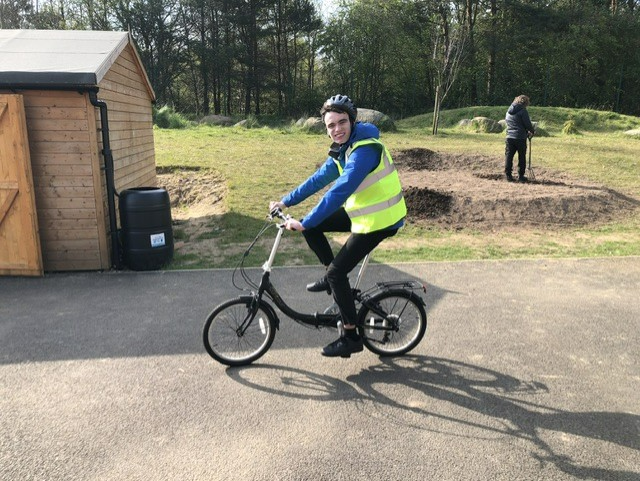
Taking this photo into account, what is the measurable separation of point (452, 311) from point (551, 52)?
42115 mm

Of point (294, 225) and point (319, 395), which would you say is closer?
point (294, 225)

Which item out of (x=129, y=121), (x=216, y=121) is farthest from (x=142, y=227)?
(x=216, y=121)

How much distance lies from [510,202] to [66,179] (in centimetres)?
774

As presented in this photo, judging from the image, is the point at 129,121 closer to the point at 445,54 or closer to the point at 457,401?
the point at 457,401

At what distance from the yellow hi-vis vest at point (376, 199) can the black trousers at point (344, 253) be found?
0.28 ft

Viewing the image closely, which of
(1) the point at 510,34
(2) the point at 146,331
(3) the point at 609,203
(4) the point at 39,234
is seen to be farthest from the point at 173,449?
(1) the point at 510,34

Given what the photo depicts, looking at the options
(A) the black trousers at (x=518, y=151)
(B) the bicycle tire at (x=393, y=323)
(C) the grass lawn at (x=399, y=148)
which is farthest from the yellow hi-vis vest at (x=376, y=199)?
(A) the black trousers at (x=518, y=151)

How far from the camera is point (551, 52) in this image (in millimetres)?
41438

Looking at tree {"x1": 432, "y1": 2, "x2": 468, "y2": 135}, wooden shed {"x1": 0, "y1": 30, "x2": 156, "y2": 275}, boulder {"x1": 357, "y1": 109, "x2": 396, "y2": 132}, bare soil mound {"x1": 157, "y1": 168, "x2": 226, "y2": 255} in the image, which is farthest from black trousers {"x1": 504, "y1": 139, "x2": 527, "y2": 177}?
boulder {"x1": 357, "y1": 109, "x2": 396, "y2": 132}

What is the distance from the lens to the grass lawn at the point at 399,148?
8.19 metres

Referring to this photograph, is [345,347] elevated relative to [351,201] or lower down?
lower down

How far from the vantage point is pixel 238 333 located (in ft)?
14.6

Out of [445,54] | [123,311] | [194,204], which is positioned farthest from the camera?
[445,54]

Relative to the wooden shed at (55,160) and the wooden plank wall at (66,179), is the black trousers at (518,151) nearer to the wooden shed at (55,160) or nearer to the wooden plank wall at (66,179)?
the wooden shed at (55,160)
